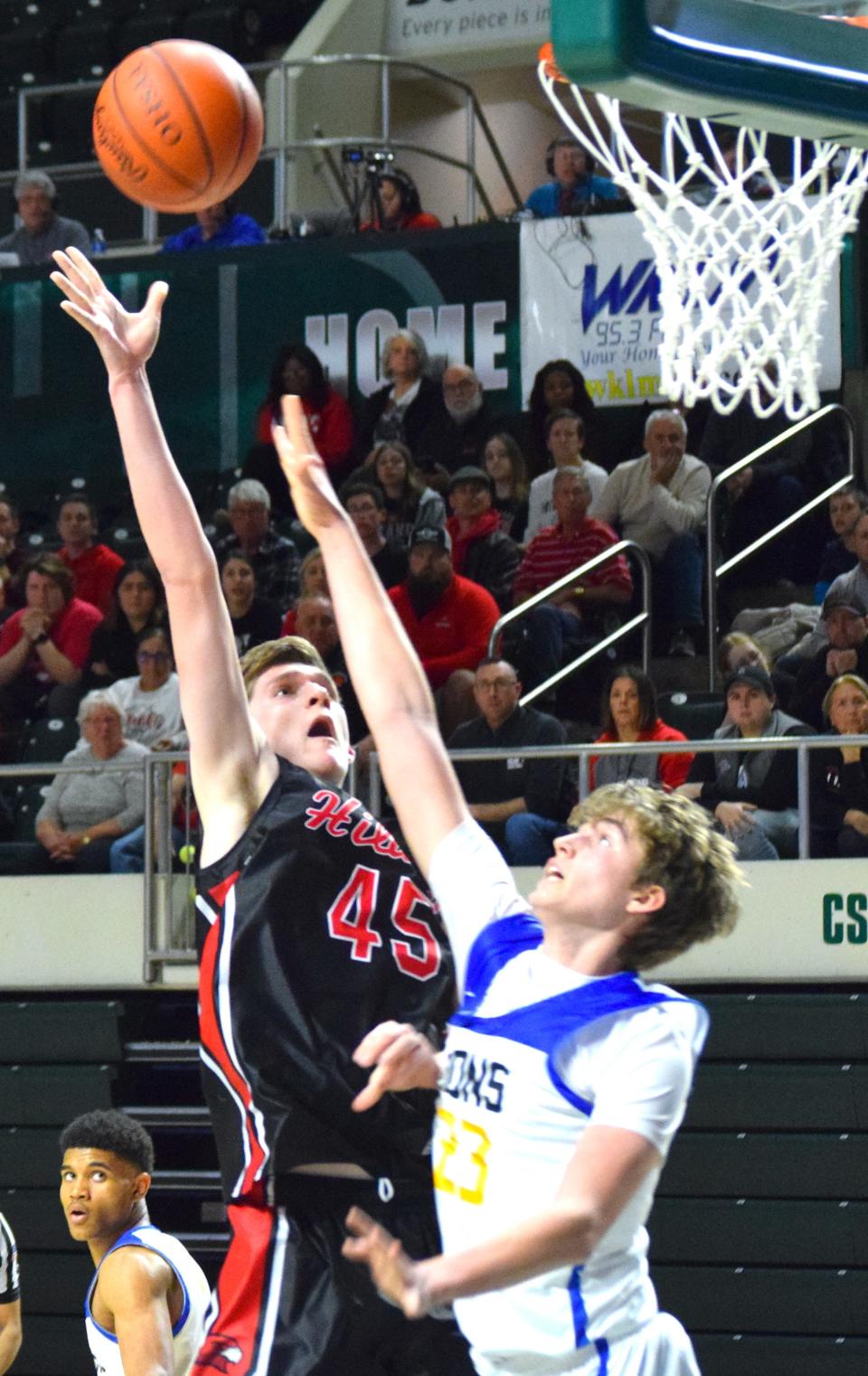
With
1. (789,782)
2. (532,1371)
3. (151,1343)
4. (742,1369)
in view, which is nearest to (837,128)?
(532,1371)

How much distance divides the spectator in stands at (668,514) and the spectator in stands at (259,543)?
61.6 inches

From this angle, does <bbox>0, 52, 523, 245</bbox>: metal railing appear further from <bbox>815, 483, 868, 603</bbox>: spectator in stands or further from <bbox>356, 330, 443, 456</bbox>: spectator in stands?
<bbox>815, 483, 868, 603</bbox>: spectator in stands

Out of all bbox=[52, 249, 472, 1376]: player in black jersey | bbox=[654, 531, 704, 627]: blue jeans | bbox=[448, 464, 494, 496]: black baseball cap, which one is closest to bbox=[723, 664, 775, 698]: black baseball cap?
bbox=[654, 531, 704, 627]: blue jeans

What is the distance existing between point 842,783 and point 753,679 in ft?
1.67

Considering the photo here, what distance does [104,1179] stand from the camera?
483cm

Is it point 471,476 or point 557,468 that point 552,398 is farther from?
point 471,476

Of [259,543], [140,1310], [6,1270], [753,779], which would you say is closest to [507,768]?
[753,779]

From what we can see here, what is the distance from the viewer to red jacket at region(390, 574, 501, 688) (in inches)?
362

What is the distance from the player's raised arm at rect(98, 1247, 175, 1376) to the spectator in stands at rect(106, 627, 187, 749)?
15.4 feet

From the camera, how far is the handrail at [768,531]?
930cm

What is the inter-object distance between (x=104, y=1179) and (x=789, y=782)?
3.84 metres

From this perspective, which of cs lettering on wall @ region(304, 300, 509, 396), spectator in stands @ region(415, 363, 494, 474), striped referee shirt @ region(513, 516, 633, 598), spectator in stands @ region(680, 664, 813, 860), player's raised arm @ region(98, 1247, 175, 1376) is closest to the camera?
player's raised arm @ region(98, 1247, 175, 1376)

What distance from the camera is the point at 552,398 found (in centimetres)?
1066

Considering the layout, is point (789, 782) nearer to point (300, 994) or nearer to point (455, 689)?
point (455, 689)
